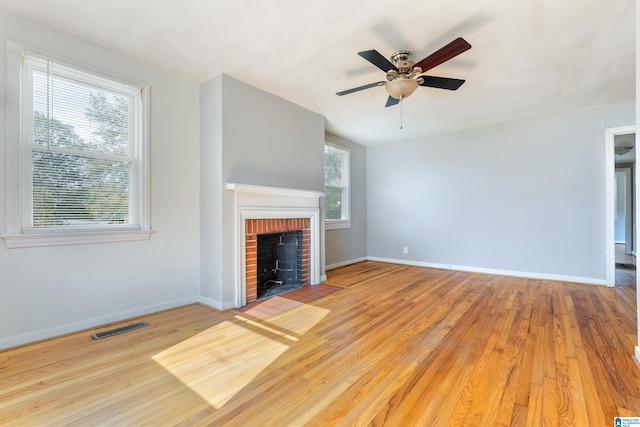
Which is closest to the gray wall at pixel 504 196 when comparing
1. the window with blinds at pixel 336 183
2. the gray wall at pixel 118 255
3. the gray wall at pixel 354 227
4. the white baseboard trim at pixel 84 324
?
the gray wall at pixel 354 227

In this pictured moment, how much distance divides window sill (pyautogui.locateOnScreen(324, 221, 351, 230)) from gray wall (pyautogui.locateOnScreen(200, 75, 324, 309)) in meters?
1.69

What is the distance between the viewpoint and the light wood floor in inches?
58.1

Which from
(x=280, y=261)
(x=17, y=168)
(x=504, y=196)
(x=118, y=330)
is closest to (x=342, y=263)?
(x=280, y=261)

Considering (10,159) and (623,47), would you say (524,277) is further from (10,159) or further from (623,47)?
(10,159)

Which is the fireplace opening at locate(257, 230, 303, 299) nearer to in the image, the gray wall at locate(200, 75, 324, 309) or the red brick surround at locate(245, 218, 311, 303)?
the red brick surround at locate(245, 218, 311, 303)

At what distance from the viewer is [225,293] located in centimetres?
305

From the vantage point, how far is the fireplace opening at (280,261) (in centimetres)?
395

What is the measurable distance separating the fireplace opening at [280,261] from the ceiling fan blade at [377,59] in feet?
7.72

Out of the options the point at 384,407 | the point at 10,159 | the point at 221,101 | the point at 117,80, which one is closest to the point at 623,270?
the point at 384,407

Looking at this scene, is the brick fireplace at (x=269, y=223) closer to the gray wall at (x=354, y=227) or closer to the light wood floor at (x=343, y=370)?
the light wood floor at (x=343, y=370)

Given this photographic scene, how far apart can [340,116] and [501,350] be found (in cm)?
345

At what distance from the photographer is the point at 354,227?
19.1ft

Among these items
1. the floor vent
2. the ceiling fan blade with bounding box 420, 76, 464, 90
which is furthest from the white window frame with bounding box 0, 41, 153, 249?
the ceiling fan blade with bounding box 420, 76, 464, 90

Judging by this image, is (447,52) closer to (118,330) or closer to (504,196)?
(504,196)
